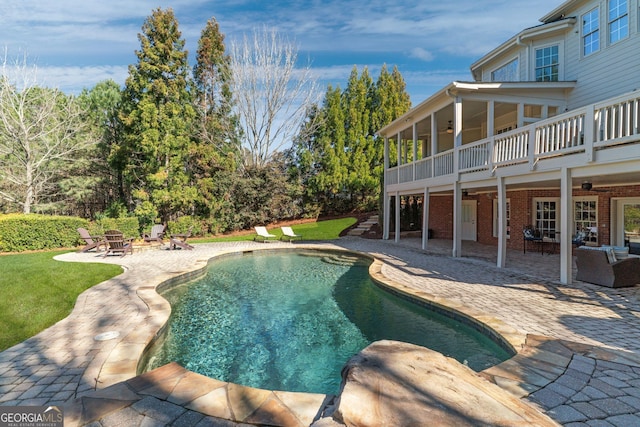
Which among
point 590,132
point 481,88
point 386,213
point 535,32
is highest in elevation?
point 535,32

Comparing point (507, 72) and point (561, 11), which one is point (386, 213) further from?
point (561, 11)

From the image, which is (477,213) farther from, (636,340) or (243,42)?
(243,42)

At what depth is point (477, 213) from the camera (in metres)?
15.8

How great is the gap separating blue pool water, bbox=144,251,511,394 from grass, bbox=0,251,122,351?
1.79 m

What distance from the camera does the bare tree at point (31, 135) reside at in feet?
56.5

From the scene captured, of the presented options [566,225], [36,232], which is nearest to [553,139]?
[566,225]

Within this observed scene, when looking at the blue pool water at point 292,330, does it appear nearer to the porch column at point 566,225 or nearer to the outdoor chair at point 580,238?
the porch column at point 566,225

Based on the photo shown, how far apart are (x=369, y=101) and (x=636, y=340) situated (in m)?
24.5

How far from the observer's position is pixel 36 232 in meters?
14.0

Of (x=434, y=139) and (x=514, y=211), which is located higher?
(x=434, y=139)

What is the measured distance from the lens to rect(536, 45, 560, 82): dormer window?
12469mm

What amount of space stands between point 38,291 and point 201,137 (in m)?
16.4

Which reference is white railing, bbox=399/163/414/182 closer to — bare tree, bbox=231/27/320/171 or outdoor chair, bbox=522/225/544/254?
outdoor chair, bbox=522/225/544/254

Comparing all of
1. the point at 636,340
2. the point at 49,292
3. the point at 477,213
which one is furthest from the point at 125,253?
the point at 477,213
